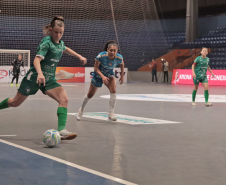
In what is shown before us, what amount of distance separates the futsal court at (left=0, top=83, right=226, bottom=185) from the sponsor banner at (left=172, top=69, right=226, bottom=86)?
59.6 feet

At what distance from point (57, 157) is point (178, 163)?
1399 mm

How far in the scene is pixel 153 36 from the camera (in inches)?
1437

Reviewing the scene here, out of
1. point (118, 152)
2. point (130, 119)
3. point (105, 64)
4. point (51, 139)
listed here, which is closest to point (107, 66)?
point (105, 64)

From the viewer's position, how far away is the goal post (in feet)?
91.4

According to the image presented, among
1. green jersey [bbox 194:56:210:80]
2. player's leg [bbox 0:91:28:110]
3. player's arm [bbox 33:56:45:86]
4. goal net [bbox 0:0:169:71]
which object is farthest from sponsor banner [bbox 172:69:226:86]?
player's arm [bbox 33:56:45:86]

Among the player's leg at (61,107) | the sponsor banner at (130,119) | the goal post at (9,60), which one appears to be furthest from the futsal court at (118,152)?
the goal post at (9,60)

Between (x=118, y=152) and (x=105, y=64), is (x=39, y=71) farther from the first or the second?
(x=105, y=64)

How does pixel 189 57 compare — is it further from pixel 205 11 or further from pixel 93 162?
pixel 93 162

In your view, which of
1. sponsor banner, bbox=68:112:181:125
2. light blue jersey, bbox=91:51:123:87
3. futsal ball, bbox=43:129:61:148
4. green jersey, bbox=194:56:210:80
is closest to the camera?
futsal ball, bbox=43:129:61:148

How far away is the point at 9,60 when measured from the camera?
31.7 metres

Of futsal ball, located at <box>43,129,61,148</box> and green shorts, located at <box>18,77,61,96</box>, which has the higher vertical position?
green shorts, located at <box>18,77,61,96</box>

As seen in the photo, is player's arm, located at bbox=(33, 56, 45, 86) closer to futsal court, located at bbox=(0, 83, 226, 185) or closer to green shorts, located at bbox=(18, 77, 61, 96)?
green shorts, located at bbox=(18, 77, 61, 96)

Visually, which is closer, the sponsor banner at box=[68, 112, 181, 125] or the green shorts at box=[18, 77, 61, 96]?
the green shorts at box=[18, 77, 61, 96]

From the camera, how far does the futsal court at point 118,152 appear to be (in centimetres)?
401
